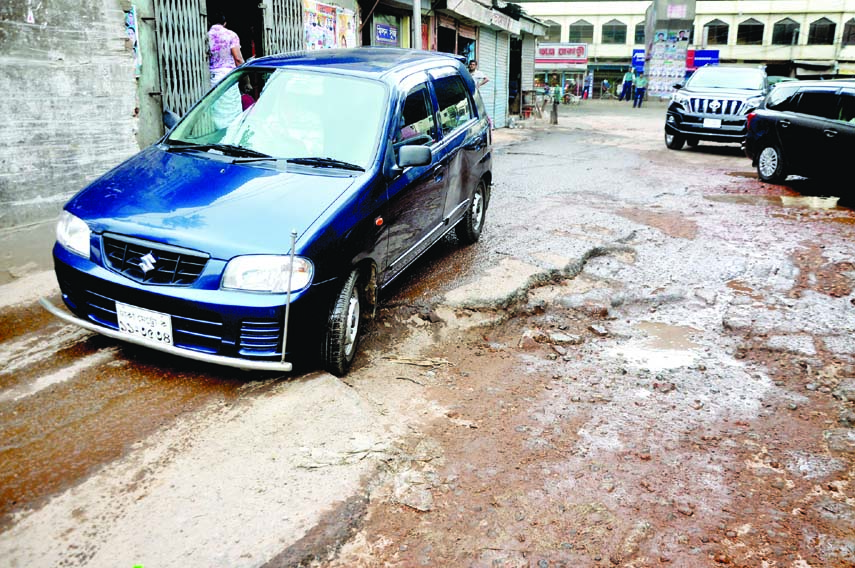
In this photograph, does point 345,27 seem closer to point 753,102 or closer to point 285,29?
point 285,29

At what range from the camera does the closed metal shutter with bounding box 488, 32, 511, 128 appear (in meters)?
21.4

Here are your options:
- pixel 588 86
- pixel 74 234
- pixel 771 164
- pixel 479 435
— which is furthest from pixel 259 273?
pixel 588 86

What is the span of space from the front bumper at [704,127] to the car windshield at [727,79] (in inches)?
37.1

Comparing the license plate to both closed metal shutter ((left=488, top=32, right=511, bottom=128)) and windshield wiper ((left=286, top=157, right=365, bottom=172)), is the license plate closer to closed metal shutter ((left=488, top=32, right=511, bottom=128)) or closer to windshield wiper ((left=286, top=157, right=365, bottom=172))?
windshield wiper ((left=286, top=157, right=365, bottom=172))

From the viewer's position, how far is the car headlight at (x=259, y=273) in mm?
3414

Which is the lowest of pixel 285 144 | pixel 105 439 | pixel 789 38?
pixel 105 439

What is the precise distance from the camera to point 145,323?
3535 mm

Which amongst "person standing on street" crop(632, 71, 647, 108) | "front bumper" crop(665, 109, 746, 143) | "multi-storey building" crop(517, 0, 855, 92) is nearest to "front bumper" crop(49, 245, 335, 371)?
"front bumper" crop(665, 109, 746, 143)

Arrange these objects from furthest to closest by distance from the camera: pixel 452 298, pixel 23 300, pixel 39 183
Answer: pixel 39 183, pixel 452 298, pixel 23 300

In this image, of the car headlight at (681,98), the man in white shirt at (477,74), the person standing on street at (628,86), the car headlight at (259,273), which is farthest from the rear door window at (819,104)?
the person standing on street at (628,86)

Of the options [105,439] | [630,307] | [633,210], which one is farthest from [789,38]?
[105,439]

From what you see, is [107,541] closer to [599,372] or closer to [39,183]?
[599,372]

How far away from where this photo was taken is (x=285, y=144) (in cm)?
444

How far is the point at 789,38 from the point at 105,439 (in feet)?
221
